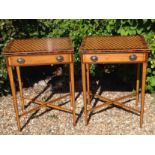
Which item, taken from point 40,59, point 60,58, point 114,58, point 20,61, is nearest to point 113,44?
point 114,58

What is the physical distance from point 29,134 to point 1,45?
1.29m

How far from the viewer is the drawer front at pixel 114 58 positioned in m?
4.03

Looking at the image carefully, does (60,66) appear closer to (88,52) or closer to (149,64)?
(149,64)

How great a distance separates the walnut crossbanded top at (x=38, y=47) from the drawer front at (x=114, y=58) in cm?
19

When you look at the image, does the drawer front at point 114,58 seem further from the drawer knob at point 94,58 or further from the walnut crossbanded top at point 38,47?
the walnut crossbanded top at point 38,47

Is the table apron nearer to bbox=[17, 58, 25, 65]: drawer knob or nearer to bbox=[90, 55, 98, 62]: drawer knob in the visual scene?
bbox=[90, 55, 98, 62]: drawer knob

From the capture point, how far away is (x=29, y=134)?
4.47 metres

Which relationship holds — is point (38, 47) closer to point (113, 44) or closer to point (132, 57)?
point (113, 44)

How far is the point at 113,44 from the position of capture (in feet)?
13.8

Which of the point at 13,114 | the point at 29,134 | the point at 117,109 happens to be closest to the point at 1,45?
the point at 13,114

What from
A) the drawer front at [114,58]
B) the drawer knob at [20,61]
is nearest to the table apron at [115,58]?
the drawer front at [114,58]

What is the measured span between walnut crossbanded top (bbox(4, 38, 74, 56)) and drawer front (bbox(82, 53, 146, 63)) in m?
0.19

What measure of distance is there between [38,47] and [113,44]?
0.79 metres

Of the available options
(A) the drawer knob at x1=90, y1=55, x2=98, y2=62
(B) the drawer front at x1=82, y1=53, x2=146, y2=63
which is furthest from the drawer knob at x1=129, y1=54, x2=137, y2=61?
(A) the drawer knob at x1=90, y1=55, x2=98, y2=62
